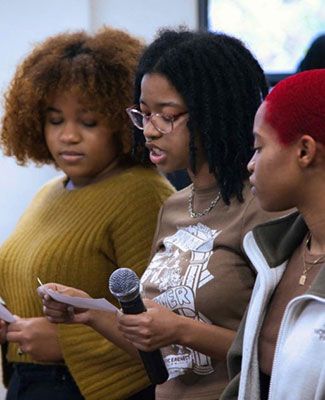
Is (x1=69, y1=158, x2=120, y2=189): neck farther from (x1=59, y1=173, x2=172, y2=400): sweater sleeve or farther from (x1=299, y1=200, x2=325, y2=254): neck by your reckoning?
(x1=299, y1=200, x2=325, y2=254): neck

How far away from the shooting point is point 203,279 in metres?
2.31

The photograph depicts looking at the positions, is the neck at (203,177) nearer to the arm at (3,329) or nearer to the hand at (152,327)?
the hand at (152,327)

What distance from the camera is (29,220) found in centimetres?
298

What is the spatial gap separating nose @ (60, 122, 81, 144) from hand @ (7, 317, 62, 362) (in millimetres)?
473

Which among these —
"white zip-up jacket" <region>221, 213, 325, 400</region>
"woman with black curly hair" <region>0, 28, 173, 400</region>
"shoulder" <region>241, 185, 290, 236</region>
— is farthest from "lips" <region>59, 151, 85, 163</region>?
"white zip-up jacket" <region>221, 213, 325, 400</region>

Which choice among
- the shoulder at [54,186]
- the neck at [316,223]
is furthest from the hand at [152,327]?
the shoulder at [54,186]

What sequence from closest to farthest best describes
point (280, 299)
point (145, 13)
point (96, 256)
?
point (280, 299)
point (96, 256)
point (145, 13)

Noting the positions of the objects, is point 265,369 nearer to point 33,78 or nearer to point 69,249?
point 69,249

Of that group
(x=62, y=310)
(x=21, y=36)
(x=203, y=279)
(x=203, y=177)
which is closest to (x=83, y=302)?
(x=62, y=310)

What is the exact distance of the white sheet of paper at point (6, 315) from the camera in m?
2.73

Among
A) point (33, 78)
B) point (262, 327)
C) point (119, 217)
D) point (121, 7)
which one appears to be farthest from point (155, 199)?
point (121, 7)

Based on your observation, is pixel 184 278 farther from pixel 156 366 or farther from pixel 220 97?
pixel 220 97

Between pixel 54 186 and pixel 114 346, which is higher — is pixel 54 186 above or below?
above

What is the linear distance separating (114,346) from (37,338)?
0.66ft
